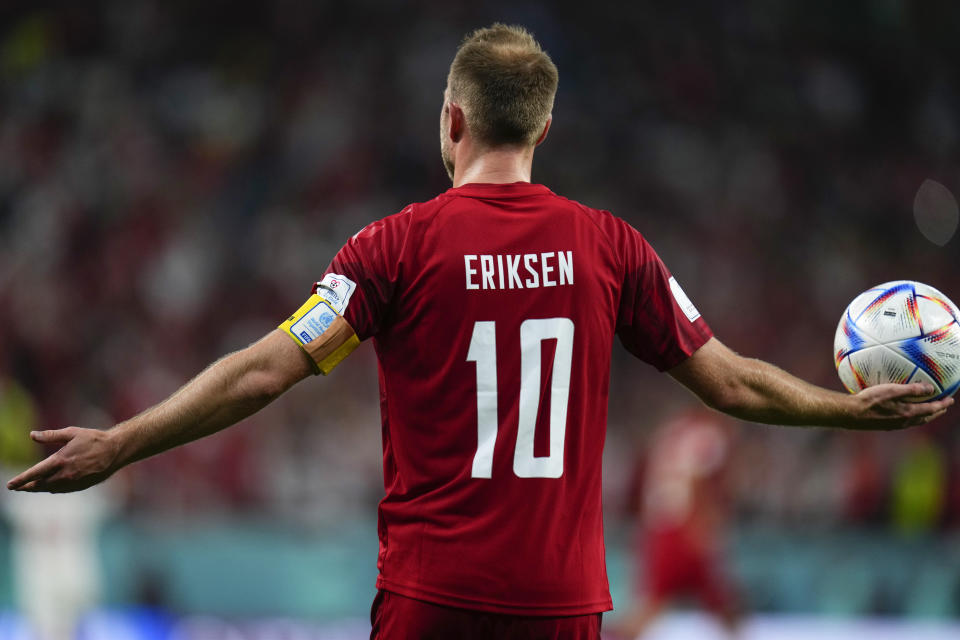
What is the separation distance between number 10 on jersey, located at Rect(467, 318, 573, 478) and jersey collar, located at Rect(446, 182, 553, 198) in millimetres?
320

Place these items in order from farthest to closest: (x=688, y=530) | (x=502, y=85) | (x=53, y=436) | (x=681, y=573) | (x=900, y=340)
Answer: (x=688, y=530) → (x=681, y=573) → (x=900, y=340) → (x=502, y=85) → (x=53, y=436)

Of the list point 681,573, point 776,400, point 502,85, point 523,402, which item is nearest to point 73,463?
point 523,402

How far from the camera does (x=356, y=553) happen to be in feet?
28.2

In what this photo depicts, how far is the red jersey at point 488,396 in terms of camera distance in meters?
2.64

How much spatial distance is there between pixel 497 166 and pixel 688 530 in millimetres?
5901

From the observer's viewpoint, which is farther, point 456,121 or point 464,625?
point 456,121

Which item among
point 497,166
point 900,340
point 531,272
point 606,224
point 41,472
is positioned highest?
point 497,166

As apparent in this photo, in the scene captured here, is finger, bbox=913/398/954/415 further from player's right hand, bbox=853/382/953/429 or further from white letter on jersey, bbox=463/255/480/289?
white letter on jersey, bbox=463/255/480/289

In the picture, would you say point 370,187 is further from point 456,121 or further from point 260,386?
point 260,386

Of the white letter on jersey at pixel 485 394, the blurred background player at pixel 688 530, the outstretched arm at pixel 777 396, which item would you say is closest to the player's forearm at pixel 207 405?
the white letter on jersey at pixel 485 394

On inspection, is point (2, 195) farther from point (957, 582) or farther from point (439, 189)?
point (957, 582)

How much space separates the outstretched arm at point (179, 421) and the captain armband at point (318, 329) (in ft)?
0.08

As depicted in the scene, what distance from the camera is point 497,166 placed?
283cm

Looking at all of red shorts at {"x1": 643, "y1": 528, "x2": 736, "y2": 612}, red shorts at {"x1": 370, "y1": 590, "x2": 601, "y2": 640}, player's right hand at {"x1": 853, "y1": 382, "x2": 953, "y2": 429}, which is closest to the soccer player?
red shorts at {"x1": 370, "y1": 590, "x2": 601, "y2": 640}
